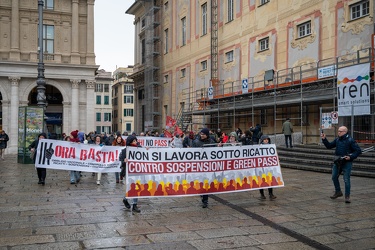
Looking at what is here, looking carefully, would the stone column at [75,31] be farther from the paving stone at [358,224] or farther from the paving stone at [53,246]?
the paving stone at [358,224]

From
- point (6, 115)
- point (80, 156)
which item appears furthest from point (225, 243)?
point (6, 115)

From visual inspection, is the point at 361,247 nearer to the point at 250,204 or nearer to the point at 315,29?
the point at 250,204

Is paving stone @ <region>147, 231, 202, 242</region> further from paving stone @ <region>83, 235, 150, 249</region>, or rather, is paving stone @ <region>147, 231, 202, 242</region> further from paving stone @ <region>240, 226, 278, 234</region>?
paving stone @ <region>240, 226, 278, 234</region>

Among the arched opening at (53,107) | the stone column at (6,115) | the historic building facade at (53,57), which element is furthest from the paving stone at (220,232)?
the arched opening at (53,107)

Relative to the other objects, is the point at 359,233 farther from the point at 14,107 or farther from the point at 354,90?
the point at 14,107

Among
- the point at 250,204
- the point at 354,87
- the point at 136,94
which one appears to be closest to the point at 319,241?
the point at 250,204

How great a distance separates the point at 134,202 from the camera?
873cm

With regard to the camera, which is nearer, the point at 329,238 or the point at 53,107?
the point at 329,238

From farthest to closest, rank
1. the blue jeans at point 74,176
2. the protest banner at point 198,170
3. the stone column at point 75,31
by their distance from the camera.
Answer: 1. the stone column at point 75,31
2. the blue jeans at point 74,176
3. the protest banner at point 198,170

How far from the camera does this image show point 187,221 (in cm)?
781

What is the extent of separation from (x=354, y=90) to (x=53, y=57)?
29.5m

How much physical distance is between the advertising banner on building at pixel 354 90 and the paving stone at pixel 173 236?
447 inches

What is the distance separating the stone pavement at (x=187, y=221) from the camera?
633 centimetres

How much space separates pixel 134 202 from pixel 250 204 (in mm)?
2805
